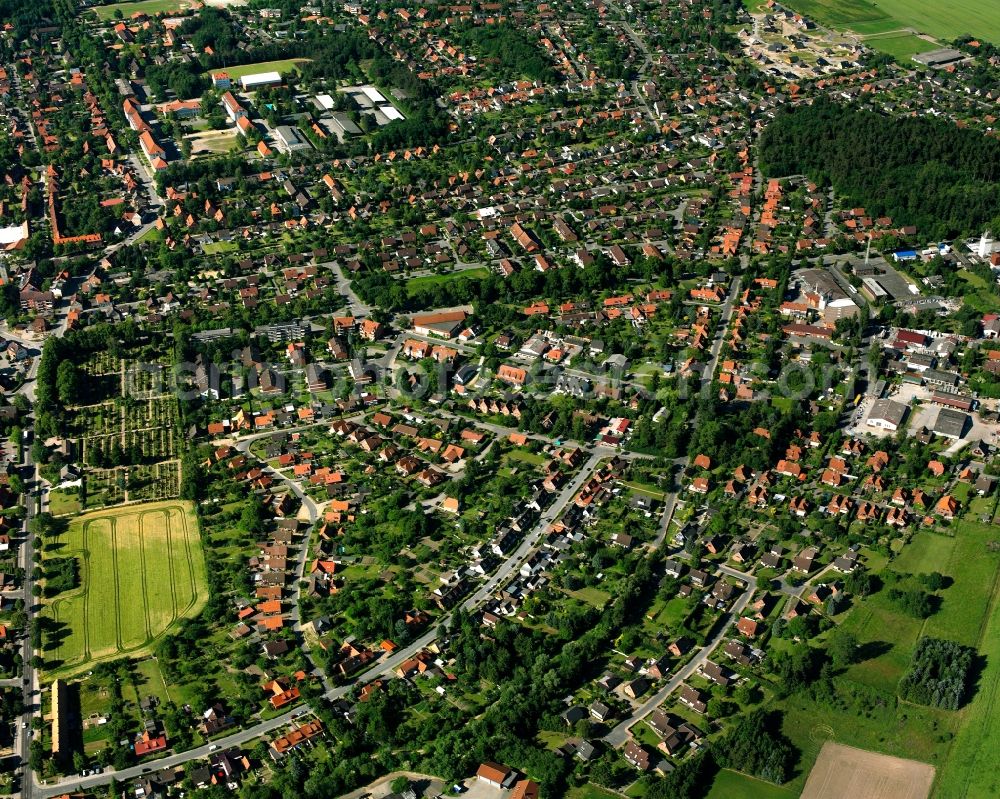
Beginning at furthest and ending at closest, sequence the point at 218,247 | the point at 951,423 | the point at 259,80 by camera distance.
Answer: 1. the point at 259,80
2. the point at 218,247
3. the point at 951,423

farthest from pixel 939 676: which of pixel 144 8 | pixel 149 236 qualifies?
pixel 144 8

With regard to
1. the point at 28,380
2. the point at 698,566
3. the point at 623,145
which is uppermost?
the point at 623,145

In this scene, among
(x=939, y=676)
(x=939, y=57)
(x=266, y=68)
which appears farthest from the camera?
(x=266, y=68)

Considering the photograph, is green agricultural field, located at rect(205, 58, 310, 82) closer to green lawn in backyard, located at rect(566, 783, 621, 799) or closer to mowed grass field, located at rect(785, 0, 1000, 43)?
mowed grass field, located at rect(785, 0, 1000, 43)

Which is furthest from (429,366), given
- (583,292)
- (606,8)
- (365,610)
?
(606,8)

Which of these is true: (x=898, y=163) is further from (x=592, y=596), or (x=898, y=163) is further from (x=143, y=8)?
(x=143, y=8)

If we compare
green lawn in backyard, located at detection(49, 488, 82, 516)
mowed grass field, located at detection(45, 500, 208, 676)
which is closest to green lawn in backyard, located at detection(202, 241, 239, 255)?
green lawn in backyard, located at detection(49, 488, 82, 516)

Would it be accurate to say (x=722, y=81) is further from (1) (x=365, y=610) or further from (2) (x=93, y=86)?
(1) (x=365, y=610)
